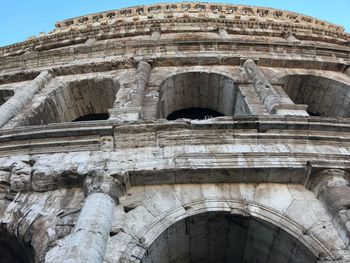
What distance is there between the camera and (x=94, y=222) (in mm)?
4363

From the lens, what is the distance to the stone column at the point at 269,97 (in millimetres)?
7188

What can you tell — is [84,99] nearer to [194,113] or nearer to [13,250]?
[194,113]

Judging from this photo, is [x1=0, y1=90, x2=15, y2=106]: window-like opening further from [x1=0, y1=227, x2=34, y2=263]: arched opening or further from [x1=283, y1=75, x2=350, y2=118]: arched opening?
[x1=283, y1=75, x2=350, y2=118]: arched opening

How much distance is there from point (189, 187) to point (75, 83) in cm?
589

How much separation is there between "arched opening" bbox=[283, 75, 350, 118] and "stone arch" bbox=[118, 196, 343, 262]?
5.92 metres

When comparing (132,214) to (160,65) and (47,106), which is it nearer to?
(47,106)

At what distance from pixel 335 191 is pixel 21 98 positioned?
7400mm

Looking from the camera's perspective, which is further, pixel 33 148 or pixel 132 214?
pixel 33 148

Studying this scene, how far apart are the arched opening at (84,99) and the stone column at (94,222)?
4975mm

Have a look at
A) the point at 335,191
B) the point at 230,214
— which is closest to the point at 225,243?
the point at 230,214

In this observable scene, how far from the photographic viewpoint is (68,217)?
16.0 ft

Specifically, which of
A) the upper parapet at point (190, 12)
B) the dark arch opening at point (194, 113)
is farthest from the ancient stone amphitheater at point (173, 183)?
the upper parapet at point (190, 12)

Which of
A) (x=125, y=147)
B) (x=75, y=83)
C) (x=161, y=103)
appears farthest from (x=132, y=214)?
(x=75, y=83)

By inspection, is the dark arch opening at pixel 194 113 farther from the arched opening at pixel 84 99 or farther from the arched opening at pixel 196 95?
the arched opening at pixel 84 99
